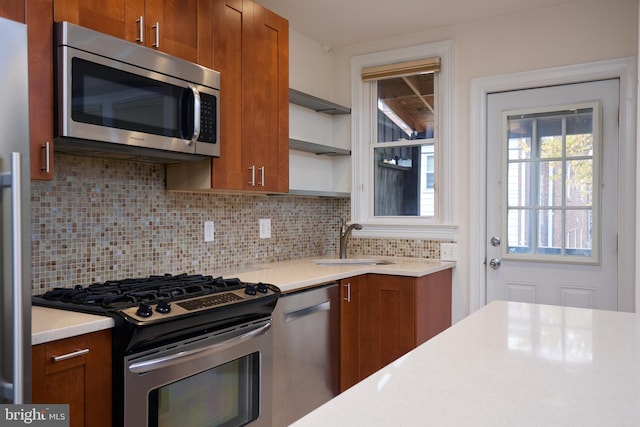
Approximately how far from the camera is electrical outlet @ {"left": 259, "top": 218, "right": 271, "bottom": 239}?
125 inches

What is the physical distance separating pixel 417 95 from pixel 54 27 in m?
2.49

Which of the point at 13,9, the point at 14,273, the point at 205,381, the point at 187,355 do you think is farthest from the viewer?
the point at 205,381

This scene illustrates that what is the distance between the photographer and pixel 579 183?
2.97 metres

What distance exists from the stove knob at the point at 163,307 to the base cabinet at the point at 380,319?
1261 mm

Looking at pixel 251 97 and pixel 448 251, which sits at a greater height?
pixel 251 97

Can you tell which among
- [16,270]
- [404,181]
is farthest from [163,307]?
[404,181]

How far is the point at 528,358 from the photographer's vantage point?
3.79 ft

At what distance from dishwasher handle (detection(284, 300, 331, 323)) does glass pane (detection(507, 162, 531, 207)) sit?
140cm

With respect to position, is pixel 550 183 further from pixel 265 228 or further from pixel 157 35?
pixel 157 35

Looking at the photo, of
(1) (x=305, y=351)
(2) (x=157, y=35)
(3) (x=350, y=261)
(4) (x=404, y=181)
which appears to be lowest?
(1) (x=305, y=351)

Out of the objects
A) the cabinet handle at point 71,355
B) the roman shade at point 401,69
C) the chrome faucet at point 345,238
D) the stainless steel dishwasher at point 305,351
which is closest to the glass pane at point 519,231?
the chrome faucet at point 345,238

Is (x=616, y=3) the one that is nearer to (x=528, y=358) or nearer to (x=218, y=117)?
(x=218, y=117)

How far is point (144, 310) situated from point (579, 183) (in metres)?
2.57

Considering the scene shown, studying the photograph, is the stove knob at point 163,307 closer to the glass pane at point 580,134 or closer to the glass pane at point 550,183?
the glass pane at point 550,183
